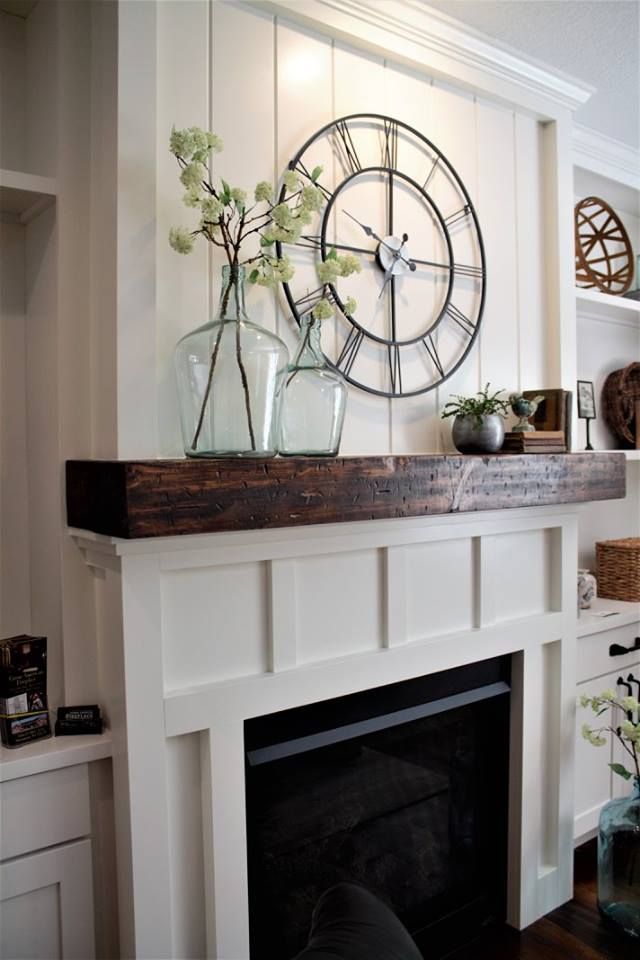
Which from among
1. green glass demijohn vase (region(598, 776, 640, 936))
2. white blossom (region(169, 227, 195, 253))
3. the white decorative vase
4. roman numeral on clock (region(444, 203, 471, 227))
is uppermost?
roman numeral on clock (region(444, 203, 471, 227))

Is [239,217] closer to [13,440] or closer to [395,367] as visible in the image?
[395,367]

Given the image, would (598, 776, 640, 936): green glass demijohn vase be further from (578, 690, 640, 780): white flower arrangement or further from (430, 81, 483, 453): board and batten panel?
(430, 81, 483, 453): board and batten panel

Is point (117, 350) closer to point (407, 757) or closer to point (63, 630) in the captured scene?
point (63, 630)

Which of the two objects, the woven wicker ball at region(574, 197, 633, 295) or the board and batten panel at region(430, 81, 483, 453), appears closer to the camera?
the board and batten panel at region(430, 81, 483, 453)

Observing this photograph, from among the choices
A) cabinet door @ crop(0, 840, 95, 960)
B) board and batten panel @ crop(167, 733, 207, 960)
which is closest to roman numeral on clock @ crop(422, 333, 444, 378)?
board and batten panel @ crop(167, 733, 207, 960)

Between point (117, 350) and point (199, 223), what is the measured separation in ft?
1.16

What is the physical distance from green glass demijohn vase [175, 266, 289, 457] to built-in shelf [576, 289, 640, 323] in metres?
1.44

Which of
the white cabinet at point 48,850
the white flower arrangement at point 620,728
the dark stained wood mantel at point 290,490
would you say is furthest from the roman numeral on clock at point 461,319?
the white cabinet at point 48,850

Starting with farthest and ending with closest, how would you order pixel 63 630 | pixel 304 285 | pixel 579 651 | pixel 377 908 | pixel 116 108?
pixel 579 651
pixel 304 285
pixel 63 630
pixel 116 108
pixel 377 908

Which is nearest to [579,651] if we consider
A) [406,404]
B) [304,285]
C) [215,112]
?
[406,404]

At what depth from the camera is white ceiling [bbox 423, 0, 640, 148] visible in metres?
1.88

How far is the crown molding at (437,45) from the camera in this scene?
1747mm

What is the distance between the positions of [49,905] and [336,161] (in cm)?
177

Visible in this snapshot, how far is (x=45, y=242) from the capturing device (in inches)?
62.5
